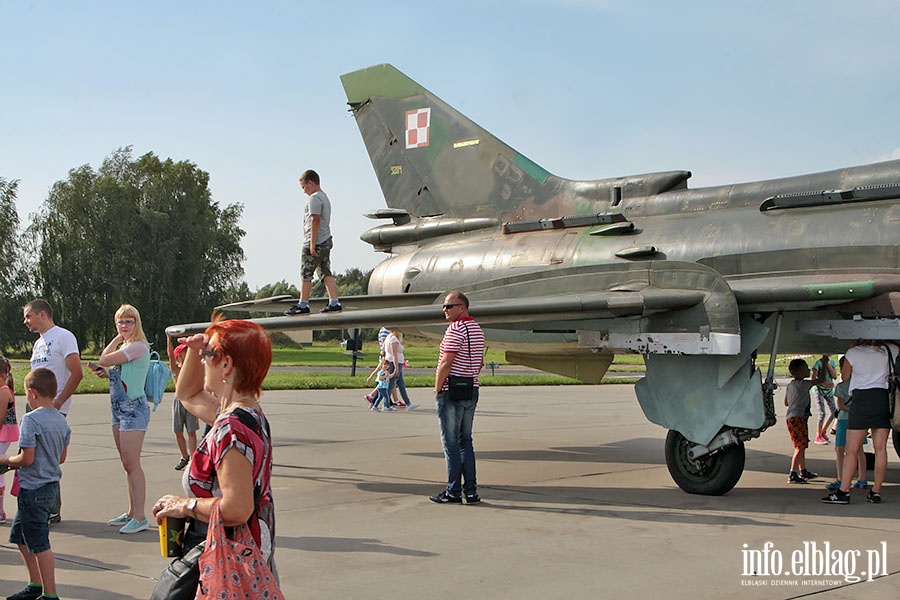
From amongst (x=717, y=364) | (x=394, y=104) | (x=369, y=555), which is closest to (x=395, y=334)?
(x=394, y=104)

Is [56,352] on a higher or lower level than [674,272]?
lower

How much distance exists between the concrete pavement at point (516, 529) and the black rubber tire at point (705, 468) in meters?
0.14

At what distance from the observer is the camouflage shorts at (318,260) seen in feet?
29.7

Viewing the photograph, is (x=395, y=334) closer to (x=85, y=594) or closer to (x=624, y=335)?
(x=624, y=335)

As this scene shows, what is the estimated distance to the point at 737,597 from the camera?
15.7 feet

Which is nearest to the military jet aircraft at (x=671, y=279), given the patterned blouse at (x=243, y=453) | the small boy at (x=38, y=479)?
the small boy at (x=38, y=479)

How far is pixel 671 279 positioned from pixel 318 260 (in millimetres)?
3470

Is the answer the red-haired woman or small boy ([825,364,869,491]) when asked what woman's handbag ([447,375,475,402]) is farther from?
the red-haired woman

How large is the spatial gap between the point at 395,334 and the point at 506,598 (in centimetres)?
1196

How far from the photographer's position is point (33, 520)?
4633 mm

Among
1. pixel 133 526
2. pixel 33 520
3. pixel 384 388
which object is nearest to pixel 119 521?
pixel 133 526

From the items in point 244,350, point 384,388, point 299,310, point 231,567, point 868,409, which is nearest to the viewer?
point 231,567

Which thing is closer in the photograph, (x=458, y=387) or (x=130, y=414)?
(x=130, y=414)

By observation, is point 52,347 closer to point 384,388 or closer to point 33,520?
point 33,520
